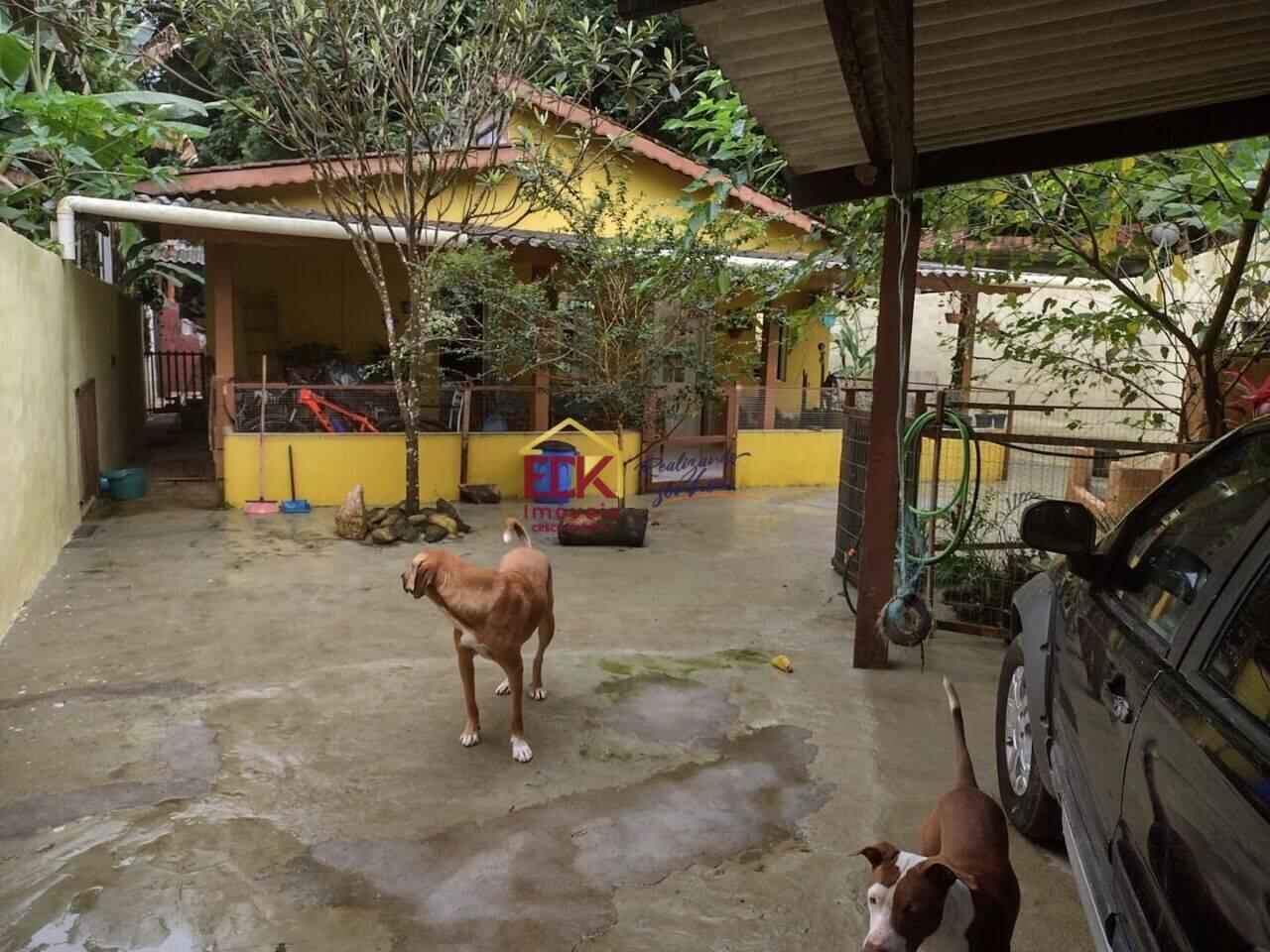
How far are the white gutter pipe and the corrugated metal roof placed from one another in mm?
5869

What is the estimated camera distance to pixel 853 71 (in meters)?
2.81

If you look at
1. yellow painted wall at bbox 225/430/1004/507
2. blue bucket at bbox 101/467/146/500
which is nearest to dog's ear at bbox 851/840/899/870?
yellow painted wall at bbox 225/430/1004/507

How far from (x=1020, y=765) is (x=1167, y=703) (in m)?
1.72

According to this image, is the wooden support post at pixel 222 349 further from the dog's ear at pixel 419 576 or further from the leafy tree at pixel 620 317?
the dog's ear at pixel 419 576

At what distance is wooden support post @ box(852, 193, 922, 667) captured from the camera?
4.80 meters

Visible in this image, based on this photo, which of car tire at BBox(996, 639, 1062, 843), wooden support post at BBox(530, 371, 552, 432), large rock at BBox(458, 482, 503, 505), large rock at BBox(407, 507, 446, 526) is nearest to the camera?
car tire at BBox(996, 639, 1062, 843)

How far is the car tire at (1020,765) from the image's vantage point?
315 cm

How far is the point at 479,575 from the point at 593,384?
215 inches

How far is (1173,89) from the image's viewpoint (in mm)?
3695

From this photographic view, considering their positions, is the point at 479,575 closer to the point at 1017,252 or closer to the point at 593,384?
the point at 1017,252

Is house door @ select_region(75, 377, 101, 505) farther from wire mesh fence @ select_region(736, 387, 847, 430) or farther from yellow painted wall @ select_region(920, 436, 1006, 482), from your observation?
yellow painted wall @ select_region(920, 436, 1006, 482)

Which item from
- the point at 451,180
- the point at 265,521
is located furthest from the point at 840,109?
the point at 265,521

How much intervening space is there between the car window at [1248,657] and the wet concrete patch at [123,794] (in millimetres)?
3595

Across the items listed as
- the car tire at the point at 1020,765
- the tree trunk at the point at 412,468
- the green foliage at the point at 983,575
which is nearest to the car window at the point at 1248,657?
the car tire at the point at 1020,765
